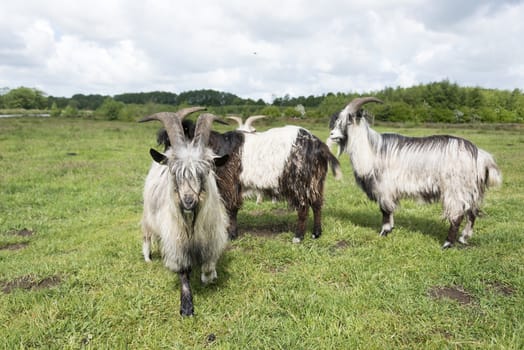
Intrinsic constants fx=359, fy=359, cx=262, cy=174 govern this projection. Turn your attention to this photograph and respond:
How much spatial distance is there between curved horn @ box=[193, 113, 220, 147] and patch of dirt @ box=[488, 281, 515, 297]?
3.99m

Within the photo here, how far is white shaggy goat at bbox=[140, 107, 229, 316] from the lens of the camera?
12.0 ft

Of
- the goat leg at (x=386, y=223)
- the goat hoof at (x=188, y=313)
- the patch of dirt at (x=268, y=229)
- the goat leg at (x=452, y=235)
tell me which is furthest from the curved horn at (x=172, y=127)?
the goat leg at (x=452, y=235)

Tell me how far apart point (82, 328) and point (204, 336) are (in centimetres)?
132

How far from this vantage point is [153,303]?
170 inches

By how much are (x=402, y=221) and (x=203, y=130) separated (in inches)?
200

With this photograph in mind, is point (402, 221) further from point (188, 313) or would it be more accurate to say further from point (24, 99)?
point (24, 99)

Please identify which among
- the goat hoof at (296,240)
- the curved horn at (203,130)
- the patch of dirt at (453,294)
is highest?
the curved horn at (203,130)

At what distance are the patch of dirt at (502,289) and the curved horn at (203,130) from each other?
399 centimetres

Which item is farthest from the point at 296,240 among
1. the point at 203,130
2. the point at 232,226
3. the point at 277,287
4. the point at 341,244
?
the point at 203,130

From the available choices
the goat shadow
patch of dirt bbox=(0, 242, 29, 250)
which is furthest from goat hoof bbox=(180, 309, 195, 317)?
patch of dirt bbox=(0, 242, 29, 250)

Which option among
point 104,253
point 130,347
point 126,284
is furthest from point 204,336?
point 104,253

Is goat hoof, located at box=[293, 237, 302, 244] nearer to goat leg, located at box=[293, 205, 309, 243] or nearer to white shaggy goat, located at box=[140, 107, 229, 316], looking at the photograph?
goat leg, located at box=[293, 205, 309, 243]

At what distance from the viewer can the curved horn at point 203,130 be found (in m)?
4.09

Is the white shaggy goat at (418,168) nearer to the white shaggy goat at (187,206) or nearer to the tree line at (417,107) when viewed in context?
Answer: the white shaggy goat at (187,206)
